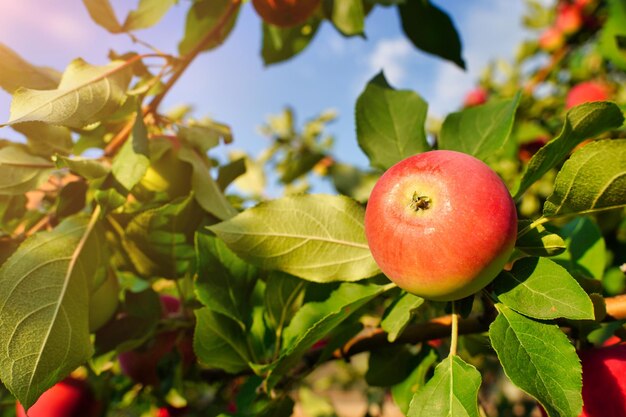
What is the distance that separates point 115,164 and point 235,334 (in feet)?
1.18

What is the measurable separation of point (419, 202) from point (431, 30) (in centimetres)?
95

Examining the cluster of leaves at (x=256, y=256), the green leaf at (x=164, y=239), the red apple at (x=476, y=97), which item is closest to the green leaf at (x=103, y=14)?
the cluster of leaves at (x=256, y=256)

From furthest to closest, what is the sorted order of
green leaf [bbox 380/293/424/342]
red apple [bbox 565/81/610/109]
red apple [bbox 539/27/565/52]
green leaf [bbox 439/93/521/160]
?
red apple [bbox 539/27/565/52], red apple [bbox 565/81/610/109], green leaf [bbox 439/93/521/160], green leaf [bbox 380/293/424/342]

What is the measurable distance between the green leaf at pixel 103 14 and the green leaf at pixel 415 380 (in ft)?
3.15

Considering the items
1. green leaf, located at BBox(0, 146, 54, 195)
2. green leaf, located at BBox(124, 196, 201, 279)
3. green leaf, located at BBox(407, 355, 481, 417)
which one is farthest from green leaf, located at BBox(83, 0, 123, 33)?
green leaf, located at BBox(407, 355, 481, 417)

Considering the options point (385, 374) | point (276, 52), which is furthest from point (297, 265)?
point (276, 52)

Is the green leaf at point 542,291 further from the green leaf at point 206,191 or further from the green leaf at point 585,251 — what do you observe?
the green leaf at point 206,191

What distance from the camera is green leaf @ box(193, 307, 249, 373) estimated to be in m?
0.80

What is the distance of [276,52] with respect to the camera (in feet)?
5.11

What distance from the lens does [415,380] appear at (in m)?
0.90

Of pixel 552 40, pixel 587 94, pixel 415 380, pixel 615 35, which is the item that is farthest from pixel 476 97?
pixel 415 380

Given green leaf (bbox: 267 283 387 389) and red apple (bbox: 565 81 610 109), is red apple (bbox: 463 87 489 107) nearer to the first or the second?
red apple (bbox: 565 81 610 109)

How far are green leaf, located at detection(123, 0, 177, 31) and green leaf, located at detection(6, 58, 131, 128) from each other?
22 cm

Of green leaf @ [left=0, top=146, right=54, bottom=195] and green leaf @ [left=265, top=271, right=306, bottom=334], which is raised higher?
green leaf @ [left=0, top=146, right=54, bottom=195]
